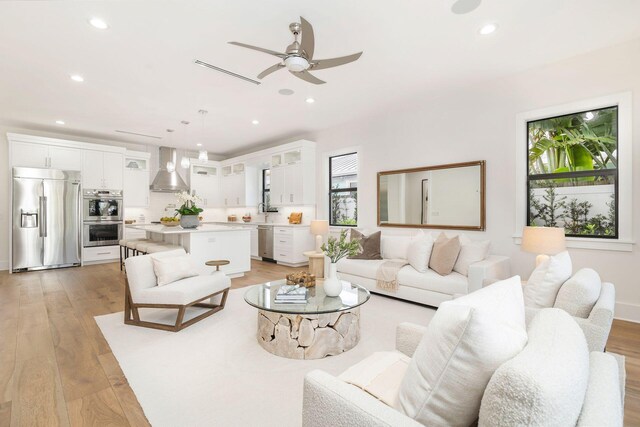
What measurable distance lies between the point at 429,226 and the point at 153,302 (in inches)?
151

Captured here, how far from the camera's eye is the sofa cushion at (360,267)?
13.6 feet

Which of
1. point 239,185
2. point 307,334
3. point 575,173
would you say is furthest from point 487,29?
point 239,185

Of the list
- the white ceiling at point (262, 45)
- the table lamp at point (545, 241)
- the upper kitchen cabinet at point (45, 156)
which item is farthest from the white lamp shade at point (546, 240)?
the upper kitchen cabinet at point (45, 156)

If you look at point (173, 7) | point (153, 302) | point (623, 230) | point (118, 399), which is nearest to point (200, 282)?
point (153, 302)

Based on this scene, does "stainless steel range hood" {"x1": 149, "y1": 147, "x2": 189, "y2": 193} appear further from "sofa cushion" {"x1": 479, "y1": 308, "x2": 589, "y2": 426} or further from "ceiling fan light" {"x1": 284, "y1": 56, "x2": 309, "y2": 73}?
"sofa cushion" {"x1": 479, "y1": 308, "x2": 589, "y2": 426}

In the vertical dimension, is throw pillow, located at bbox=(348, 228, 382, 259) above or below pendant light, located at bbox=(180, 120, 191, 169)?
below

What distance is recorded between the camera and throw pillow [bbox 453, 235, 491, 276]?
11.7ft

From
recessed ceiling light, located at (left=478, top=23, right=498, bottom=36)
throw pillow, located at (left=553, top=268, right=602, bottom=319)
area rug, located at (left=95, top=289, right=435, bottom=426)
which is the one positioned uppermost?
recessed ceiling light, located at (left=478, top=23, right=498, bottom=36)

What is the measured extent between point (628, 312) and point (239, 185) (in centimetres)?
761

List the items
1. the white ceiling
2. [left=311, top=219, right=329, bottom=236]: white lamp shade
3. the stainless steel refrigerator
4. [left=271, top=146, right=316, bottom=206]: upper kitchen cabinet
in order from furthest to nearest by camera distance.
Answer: [left=271, top=146, right=316, bottom=206]: upper kitchen cabinet < the stainless steel refrigerator < [left=311, top=219, right=329, bottom=236]: white lamp shade < the white ceiling

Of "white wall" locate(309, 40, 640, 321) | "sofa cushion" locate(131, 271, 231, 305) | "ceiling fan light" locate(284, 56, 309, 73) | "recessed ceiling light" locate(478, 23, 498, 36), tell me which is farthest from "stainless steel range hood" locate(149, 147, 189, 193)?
"recessed ceiling light" locate(478, 23, 498, 36)

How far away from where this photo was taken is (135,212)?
24.9ft

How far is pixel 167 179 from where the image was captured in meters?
7.68

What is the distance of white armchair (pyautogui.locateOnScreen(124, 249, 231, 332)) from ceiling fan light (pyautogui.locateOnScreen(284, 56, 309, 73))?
7.51 ft
